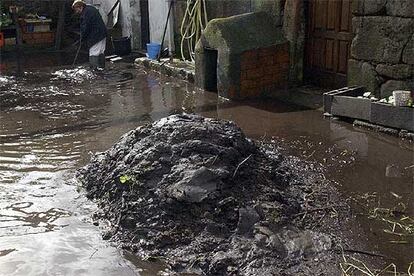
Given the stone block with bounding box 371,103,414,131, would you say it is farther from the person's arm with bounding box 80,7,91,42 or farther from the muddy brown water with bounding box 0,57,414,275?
the person's arm with bounding box 80,7,91,42

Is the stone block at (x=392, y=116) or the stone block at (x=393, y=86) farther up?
the stone block at (x=393, y=86)

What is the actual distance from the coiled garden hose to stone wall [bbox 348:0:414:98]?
14.1ft

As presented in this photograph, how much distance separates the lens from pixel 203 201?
4848 millimetres

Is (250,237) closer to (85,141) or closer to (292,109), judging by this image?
(85,141)

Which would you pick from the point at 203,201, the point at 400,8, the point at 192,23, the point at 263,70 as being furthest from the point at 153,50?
the point at 203,201

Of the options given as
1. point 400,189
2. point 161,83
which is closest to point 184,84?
point 161,83

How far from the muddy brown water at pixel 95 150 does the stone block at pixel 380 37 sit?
1250 mm

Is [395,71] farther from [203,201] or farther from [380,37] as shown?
[203,201]

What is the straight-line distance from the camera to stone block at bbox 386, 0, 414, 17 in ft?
25.6

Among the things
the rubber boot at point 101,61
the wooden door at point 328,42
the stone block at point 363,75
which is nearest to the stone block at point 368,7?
the wooden door at point 328,42

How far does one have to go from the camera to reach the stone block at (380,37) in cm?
798

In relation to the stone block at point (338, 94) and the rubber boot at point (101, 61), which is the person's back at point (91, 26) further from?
the stone block at point (338, 94)

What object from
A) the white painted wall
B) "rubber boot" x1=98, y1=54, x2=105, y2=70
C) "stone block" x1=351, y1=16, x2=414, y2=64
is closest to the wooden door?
"stone block" x1=351, y1=16, x2=414, y2=64

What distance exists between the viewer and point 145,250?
183 inches
